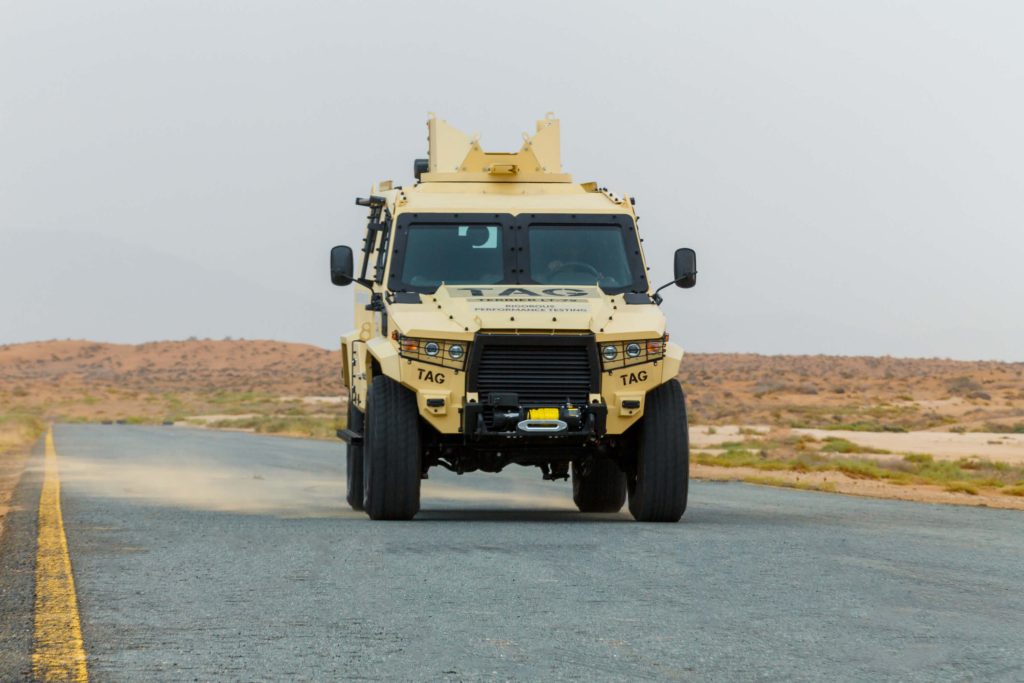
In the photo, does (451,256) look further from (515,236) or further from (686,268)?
(686,268)

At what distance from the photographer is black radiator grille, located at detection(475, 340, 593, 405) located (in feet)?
45.8

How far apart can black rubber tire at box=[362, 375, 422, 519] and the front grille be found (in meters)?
0.75

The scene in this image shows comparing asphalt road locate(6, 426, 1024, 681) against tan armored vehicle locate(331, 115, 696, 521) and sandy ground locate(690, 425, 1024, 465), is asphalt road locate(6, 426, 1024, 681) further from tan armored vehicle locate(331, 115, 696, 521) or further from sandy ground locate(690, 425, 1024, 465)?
sandy ground locate(690, 425, 1024, 465)

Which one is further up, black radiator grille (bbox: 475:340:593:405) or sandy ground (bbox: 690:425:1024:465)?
black radiator grille (bbox: 475:340:593:405)

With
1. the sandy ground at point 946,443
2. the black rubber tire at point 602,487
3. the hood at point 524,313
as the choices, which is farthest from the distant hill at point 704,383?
the hood at point 524,313

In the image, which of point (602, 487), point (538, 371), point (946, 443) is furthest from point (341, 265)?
point (946, 443)

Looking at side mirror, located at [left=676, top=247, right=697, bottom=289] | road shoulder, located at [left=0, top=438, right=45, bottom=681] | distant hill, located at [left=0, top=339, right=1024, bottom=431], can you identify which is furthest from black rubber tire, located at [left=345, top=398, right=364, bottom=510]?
distant hill, located at [left=0, top=339, right=1024, bottom=431]

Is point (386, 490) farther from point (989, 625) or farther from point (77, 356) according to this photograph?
point (77, 356)

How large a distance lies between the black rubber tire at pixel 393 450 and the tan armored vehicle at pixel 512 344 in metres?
0.01

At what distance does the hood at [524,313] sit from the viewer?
13.9m

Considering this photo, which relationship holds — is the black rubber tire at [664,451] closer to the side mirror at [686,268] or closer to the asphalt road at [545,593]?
the asphalt road at [545,593]

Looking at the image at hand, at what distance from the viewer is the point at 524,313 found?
13992mm

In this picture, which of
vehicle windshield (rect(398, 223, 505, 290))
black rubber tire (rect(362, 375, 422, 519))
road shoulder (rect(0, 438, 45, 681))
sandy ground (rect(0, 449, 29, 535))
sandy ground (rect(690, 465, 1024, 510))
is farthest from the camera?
sandy ground (rect(690, 465, 1024, 510))

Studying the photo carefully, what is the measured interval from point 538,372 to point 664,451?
1479 mm
